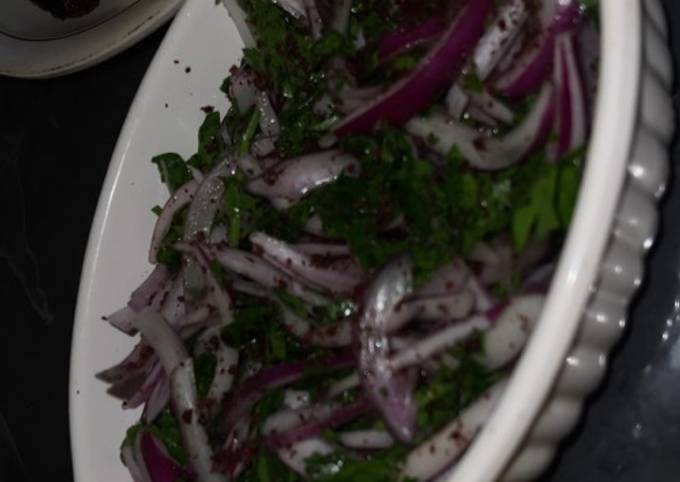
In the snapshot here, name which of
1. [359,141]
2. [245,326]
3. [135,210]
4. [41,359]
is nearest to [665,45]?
[359,141]

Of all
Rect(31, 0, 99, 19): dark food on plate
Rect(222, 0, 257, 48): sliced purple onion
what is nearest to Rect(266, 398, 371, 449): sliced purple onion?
Rect(222, 0, 257, 48): sliced purple onion

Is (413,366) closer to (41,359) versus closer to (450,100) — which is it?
(450,100)

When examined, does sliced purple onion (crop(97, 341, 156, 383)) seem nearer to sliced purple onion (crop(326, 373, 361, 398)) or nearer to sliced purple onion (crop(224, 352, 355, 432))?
sliced purple onion (crop(224, 352, 355, 432))

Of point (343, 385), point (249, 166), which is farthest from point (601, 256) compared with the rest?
point (249, 166)

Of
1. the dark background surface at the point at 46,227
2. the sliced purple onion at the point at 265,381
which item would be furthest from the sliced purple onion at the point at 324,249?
the dark background surface at the point at 46,227

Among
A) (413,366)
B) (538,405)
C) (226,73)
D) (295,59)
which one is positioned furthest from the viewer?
(226,73)

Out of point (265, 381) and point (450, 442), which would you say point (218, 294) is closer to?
point (265, 381)

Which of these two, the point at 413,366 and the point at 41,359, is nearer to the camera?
the point at 413,366
